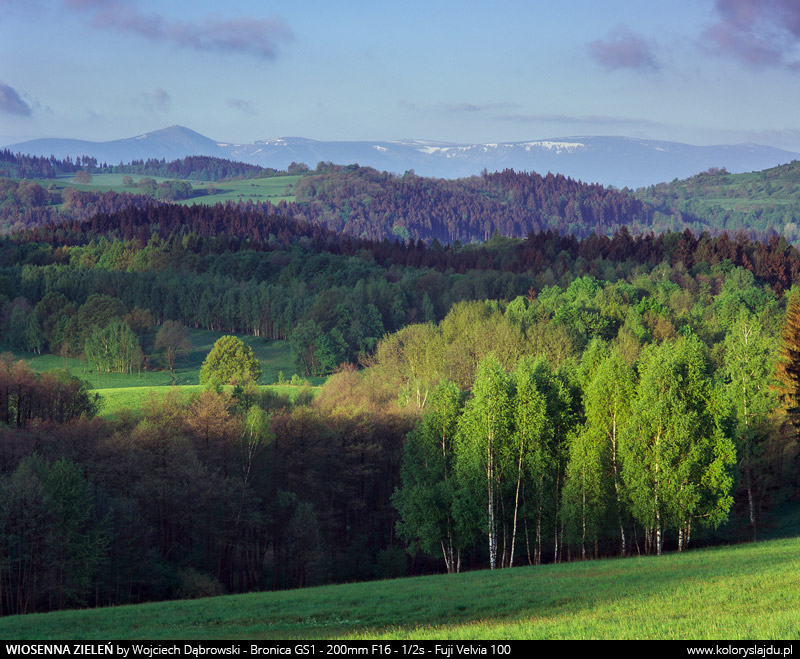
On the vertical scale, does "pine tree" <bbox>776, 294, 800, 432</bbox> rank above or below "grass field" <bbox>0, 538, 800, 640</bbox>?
above

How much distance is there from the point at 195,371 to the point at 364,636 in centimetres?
11969

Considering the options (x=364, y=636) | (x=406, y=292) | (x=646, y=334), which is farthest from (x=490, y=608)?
(x=406, y=292)

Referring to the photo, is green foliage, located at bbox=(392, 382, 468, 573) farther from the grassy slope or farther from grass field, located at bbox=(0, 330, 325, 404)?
the grassy slope

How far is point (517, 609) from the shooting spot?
26531 millimetres

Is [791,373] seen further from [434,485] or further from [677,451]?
[434,485]

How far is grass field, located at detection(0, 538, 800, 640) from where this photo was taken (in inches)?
782

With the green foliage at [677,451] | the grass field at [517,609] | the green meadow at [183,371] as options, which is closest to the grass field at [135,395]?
the green meadow at [183,371]

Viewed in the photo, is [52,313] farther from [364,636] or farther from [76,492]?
[364,636]
